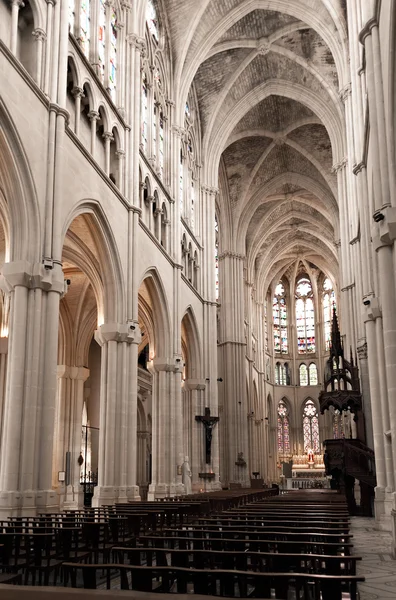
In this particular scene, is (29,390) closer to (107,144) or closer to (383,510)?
(107,144)

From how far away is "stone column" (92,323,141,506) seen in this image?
691 inches

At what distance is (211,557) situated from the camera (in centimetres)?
630

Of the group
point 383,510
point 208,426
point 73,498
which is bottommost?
point 73,498

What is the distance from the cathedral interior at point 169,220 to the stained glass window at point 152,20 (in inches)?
4.7

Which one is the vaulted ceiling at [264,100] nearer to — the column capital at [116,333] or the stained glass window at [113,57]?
the stained glass window at [113,57]

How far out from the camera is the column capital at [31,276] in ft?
42.6

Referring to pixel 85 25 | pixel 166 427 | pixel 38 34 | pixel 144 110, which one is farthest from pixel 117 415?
pixel 144 110

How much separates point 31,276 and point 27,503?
4638 mm

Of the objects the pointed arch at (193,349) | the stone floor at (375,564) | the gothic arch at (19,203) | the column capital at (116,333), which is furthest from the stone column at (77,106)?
the pointed arch at (193,349)

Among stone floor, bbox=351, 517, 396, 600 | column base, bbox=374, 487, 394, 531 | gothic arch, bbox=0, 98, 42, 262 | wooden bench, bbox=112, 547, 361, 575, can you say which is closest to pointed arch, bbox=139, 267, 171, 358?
gothic arch, bbox=0, 98, 42, 262

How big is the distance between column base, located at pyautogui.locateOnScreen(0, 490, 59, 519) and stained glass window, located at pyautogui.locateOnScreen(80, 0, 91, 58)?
40.2 feet

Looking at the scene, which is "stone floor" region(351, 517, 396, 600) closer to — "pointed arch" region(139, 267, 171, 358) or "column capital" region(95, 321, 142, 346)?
"column capital" region(95, 321, 142, 346)

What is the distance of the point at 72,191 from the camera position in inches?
613

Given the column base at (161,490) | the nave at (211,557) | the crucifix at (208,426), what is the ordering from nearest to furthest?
1. the nave at (211,557)
2. the column base at (161,490)
3. the crucifix at (208,426)
